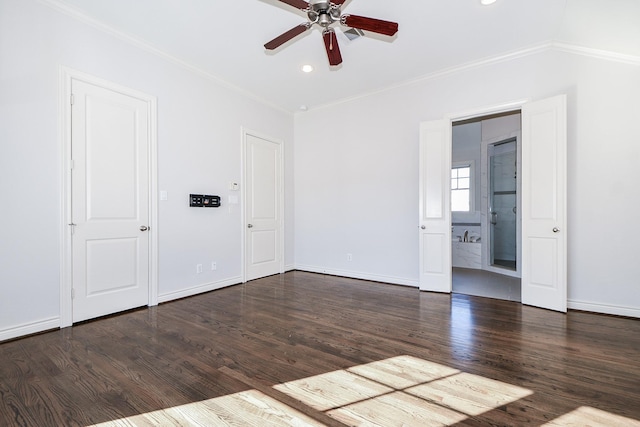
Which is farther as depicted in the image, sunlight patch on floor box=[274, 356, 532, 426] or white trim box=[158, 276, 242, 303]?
white trim box=[158, 276, 242, 303]

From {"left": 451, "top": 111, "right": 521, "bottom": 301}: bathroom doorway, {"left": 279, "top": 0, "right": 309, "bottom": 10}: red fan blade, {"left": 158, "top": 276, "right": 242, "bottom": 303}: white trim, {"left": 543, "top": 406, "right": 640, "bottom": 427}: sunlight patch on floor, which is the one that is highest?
{"left": 279, "top": 0, "right": 309, "bottom": 10}: red fan blade

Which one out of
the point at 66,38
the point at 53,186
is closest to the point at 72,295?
the point at 53,186

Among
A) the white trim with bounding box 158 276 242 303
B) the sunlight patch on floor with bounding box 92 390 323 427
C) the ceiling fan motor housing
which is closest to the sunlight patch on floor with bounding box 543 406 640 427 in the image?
the sunlight patch on floor with bounding box 92 390 323 427

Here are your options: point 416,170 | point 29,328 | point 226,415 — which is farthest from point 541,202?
point 29,328

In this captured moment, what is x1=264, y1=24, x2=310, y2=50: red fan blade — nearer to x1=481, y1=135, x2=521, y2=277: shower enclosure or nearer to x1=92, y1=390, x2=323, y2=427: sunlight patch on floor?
x1=92, y1=390, x2=323, y2=427: sunlight patch on floor

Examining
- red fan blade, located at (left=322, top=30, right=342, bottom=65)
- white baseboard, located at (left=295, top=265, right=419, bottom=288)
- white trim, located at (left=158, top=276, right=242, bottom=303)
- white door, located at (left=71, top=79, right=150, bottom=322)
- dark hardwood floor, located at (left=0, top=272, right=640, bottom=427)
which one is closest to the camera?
dark hardwood floor, located at (left=0, top=272, right=640, bottom=427)

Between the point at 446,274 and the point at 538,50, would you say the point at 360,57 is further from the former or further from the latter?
the point at 446,274

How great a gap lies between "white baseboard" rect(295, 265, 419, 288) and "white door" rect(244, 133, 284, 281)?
541mm

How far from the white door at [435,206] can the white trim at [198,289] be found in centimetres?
278

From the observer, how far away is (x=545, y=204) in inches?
127

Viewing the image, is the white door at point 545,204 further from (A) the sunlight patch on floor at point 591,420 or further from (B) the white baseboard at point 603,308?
(A) the sunlight patch on floor at point 591,420

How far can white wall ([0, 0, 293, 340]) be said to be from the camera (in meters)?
2.43

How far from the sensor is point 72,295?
109 inches

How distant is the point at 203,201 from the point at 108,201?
1.08 meters
